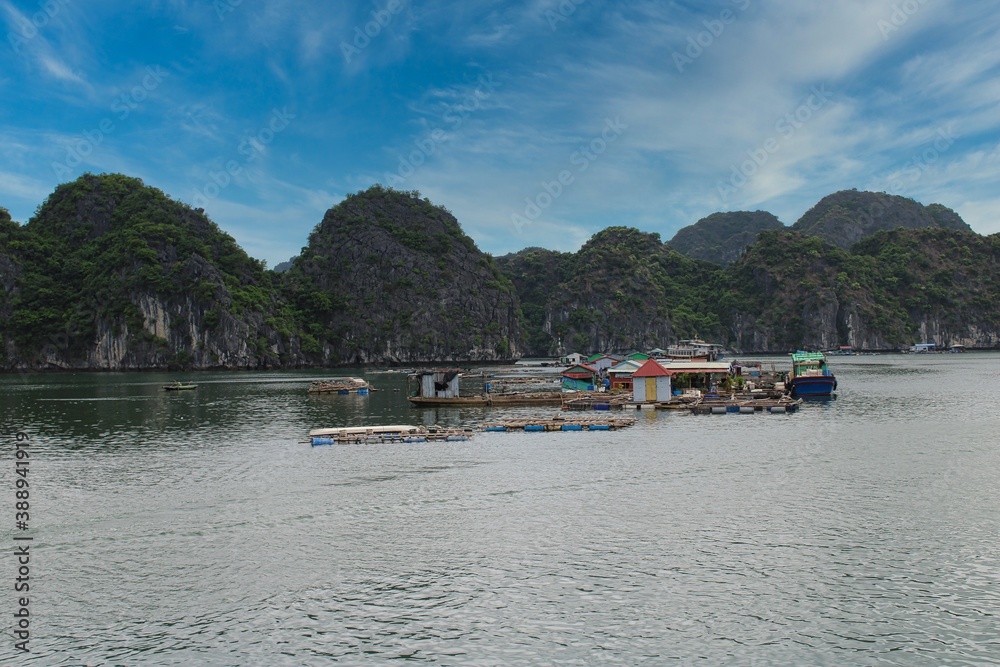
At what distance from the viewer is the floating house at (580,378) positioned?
6619 centimetres

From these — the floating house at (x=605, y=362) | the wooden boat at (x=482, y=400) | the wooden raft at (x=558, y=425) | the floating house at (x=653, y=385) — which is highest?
the floating house at (x=605, y=362)

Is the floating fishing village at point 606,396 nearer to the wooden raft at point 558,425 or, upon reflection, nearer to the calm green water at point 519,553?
the wooden raft at point 558,425

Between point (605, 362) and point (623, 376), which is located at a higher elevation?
point (605, 362)

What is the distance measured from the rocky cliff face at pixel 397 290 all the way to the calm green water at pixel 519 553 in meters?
123

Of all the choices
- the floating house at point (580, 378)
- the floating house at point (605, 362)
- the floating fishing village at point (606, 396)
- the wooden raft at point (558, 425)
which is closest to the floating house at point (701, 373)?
the floating fishing village at point (606, 396)

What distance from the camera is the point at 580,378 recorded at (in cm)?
6688

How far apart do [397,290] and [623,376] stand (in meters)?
110

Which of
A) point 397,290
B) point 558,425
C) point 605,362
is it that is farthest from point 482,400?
point 397,290

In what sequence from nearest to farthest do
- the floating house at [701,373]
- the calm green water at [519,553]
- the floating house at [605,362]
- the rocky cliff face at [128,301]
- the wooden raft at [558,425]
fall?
1. the calm green water at [519,553]
2. the wooden raft at [558,425]
3. the floating house at [701,373]
4. the floating house at [605,362]
5. the rocky cliff face at [128,301]

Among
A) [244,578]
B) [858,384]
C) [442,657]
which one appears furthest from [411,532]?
[858,384]

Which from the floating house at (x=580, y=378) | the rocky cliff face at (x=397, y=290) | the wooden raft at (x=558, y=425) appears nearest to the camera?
the wooden raft at (x=558, y=425)

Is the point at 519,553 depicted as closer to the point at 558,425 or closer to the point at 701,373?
the point at 558,425

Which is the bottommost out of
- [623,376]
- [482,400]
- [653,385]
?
[482,400]

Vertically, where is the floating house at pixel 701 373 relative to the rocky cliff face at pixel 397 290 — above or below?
below
